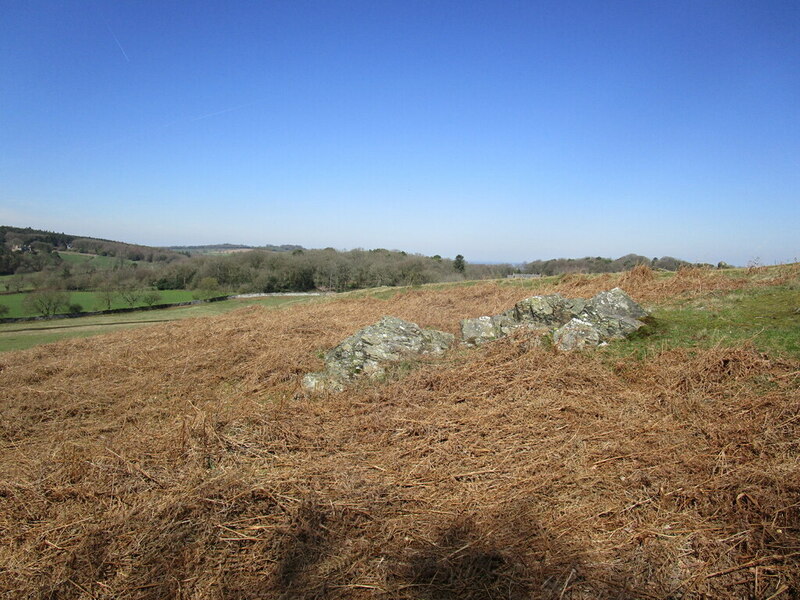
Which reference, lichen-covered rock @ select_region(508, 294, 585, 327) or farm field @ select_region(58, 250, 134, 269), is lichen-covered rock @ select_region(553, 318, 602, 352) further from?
farm field @ select_region(58, 250, 134, 269)

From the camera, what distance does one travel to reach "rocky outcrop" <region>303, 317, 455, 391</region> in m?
6.89

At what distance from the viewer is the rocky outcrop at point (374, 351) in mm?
6895

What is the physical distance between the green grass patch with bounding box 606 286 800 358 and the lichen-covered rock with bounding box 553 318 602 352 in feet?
1.15

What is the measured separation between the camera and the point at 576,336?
7.13 meters

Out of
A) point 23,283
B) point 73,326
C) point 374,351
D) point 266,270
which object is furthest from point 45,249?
point 374,351

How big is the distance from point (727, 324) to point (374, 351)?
6928 millimetres

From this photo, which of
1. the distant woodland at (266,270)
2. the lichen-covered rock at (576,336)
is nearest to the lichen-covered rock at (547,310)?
the lichen-covered rock at (576,336)

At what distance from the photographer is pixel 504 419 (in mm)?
4824

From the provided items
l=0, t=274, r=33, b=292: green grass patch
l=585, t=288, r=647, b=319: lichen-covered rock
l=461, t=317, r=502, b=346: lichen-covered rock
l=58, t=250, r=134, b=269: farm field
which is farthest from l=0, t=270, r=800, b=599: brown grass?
l=58, t=250, r=134, b=269: farm field

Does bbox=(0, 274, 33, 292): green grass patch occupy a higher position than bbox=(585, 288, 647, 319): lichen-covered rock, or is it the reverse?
bbox=(585, 288, 647, 319): lichen-covered rock

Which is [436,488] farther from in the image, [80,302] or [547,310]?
[80,302]

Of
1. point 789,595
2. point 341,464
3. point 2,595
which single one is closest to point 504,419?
point 341,464

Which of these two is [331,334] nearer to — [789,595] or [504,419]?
[504,419]

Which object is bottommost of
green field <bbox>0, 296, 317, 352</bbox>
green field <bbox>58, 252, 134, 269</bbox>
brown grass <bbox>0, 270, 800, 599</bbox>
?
green field <bbox>0, 296, 317, 352</bbox>
